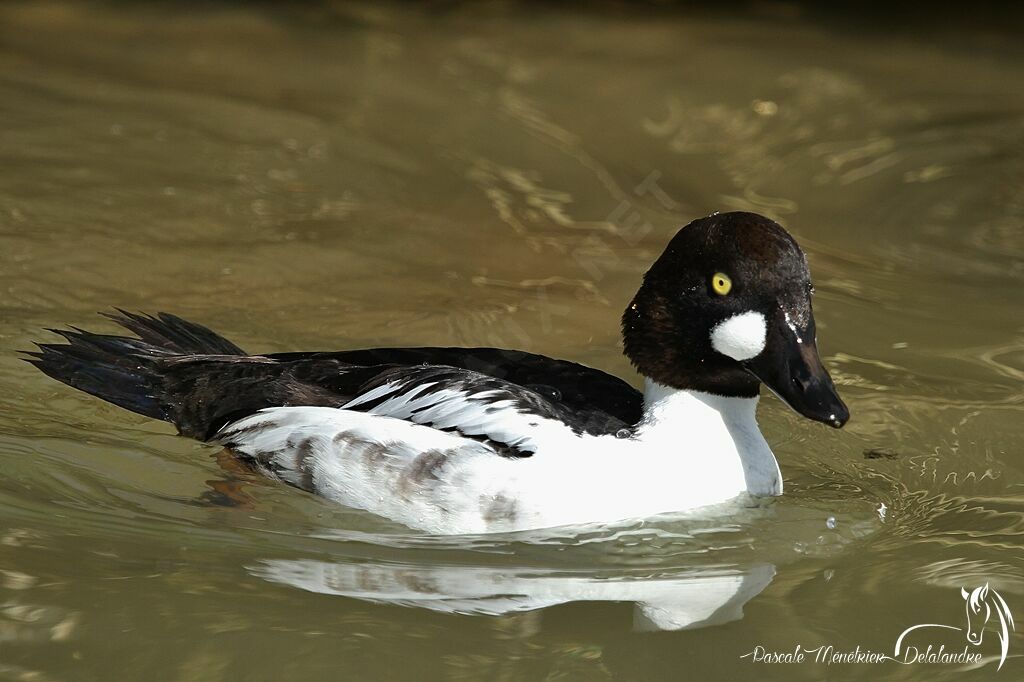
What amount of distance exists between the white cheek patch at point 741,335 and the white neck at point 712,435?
Result: 275mm

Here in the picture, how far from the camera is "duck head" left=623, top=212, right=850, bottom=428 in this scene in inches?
215

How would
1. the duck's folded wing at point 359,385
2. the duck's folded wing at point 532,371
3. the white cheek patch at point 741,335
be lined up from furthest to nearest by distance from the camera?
the duck's folded wing at point 532,371 → the duck's folded wing at point 359,385 → the white cheek patch at point 741,335

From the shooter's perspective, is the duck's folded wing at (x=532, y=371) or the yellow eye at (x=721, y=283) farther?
the duck's folded wing at (x=532, y=371)

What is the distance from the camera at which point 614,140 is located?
10883mm

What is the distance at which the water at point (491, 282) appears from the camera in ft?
15.8

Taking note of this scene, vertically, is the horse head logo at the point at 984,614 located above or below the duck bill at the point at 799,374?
below

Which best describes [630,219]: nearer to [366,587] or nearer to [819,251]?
[819,251]

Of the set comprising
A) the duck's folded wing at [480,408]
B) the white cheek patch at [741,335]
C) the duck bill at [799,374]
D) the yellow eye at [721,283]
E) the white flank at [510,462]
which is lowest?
the white flank at [510,462]

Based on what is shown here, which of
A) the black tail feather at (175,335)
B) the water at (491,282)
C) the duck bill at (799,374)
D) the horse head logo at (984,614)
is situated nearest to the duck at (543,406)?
the duck bill at (799,374)

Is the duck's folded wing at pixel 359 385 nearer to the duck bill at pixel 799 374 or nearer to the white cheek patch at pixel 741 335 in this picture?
the white cheek patch at pixel 741 335

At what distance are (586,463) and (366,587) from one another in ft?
3.23

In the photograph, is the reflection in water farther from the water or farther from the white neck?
the white neck

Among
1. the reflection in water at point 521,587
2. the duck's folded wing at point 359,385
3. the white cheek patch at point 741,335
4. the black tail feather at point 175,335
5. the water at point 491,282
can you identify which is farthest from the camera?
the black tail feather at point 175,335

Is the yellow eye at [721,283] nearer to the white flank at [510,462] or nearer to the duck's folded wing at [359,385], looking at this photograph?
the white flank at [510,462]
